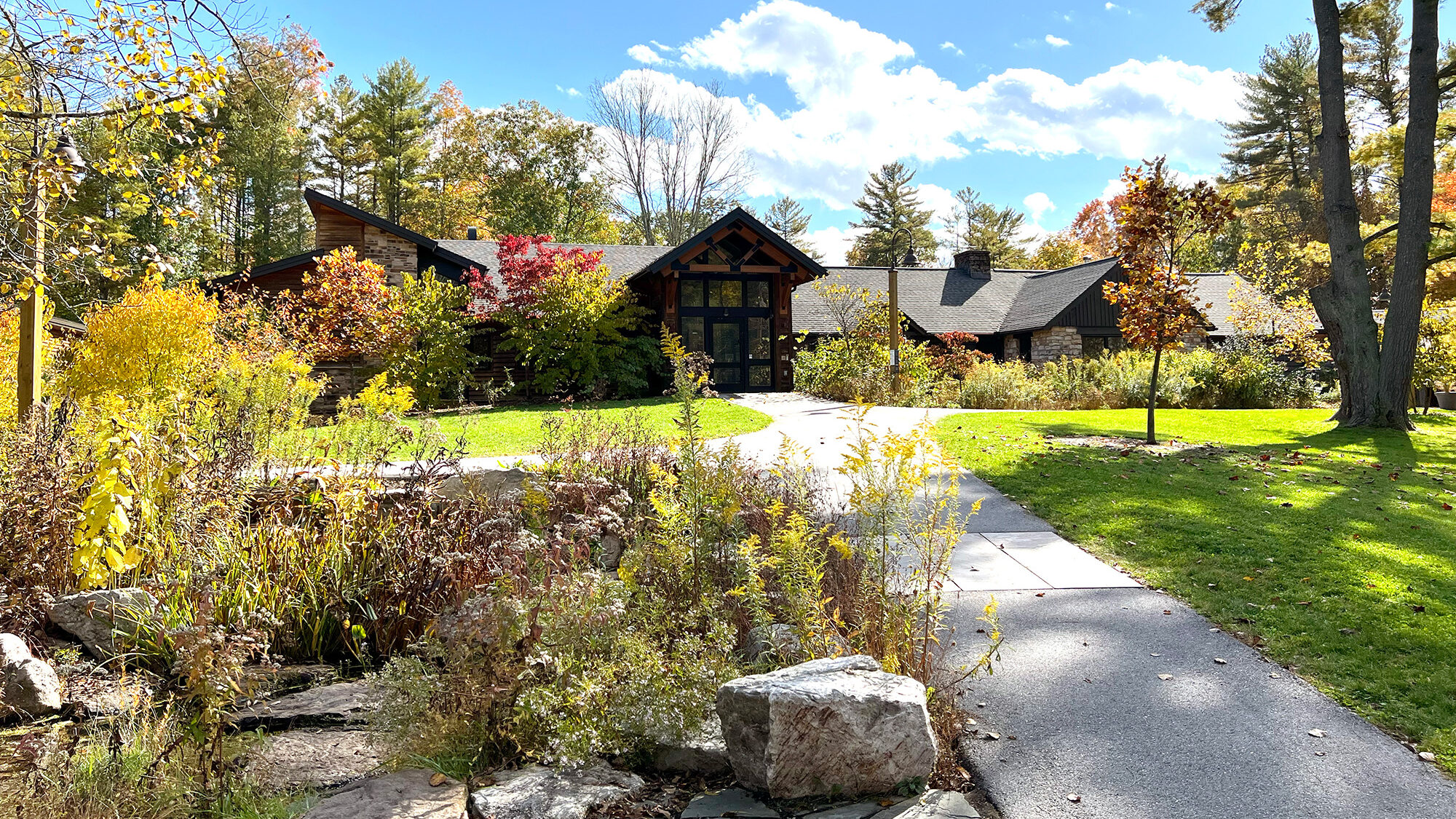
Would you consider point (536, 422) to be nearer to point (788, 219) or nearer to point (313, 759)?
point (313, 759)

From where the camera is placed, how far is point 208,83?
13.9 ft

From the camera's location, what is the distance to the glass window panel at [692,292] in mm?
20203

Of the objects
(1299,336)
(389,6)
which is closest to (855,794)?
(389,6)

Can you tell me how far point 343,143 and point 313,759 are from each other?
35.1 meters

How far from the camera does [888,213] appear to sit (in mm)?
45719

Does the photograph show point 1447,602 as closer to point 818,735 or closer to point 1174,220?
point 818,735

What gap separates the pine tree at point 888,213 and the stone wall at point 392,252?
30.2 m

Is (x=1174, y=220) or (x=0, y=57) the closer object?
(x=0, y=57)

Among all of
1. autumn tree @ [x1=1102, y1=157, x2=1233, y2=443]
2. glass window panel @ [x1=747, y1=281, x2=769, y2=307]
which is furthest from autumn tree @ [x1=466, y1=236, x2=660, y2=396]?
autumn tree @ [x1=1102, y1=157, x2=1233, y2=443]

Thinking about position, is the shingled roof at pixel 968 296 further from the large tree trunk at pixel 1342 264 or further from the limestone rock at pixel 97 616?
the limestone rock at pixel 97 616

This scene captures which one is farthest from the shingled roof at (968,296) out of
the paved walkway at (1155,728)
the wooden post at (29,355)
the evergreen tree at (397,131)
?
the paved walkway at (1155,728)

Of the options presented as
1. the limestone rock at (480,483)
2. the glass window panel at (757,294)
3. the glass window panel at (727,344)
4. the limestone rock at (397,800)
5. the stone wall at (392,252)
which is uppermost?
the stone wall at (392,252)

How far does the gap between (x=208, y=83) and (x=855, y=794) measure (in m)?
4.66

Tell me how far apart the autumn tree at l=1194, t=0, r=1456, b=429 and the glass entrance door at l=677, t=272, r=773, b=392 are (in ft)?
37.9
